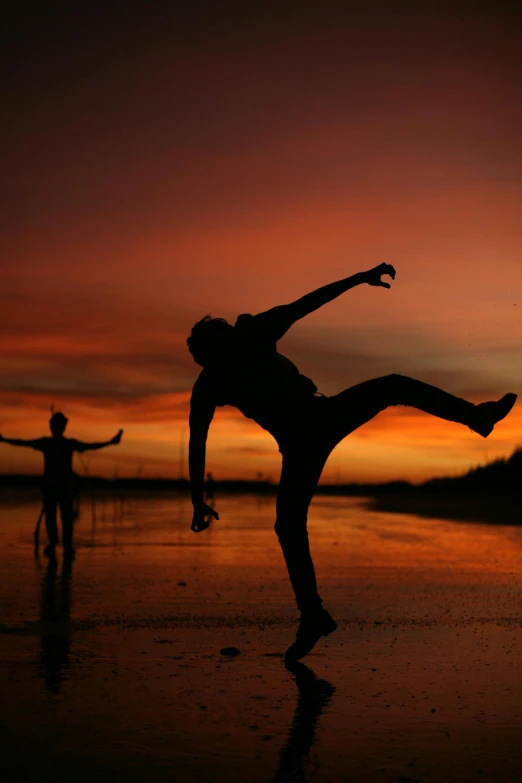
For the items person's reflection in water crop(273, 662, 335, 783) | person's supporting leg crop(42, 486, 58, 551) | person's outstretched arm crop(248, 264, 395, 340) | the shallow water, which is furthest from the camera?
person's supporting leg crop(42, 486, 58, 551)

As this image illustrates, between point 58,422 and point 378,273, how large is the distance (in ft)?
31.6

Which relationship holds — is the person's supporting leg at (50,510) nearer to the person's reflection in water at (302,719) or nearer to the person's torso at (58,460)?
the person's torso at (58,460)

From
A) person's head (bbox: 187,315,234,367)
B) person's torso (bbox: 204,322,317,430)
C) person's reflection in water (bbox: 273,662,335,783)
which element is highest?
person's head (bbox: 187,315,234,367)

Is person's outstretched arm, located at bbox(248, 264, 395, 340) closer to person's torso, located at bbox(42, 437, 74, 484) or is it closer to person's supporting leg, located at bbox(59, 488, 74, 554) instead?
person's supporting leg, located at bbox(59, 488, 74, 554)

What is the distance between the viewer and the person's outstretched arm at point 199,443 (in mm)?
6105

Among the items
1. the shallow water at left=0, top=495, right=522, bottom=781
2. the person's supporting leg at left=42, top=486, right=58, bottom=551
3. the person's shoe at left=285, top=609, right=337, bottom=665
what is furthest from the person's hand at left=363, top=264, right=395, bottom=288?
the person's supporting leg at left=42, top=486, right=58, bottom=551

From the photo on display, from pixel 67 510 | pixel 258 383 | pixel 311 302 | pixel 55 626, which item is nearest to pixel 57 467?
pixel 67 510

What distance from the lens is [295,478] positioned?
19.8 feet

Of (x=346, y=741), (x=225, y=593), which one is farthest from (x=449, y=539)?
(x=346, y=741)

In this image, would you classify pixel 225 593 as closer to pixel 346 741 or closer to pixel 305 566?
pixel 305 566

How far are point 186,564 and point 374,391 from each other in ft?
23.4

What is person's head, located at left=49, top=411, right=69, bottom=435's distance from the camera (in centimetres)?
1443

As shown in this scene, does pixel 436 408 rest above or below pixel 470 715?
above

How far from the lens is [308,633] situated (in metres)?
5.98
